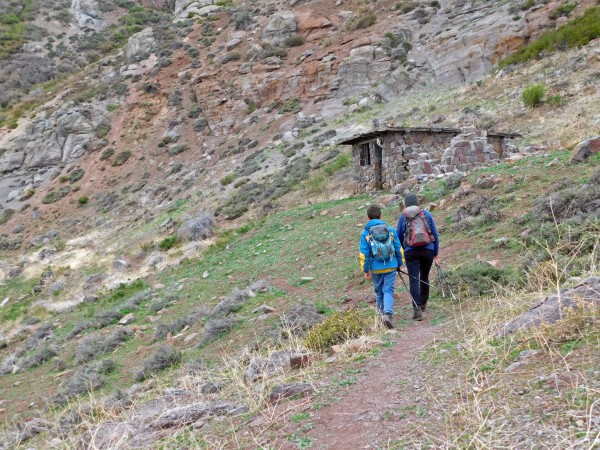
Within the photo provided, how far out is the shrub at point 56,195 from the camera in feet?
117

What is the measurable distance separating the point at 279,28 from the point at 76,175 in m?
17.4

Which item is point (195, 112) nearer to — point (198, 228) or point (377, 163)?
point (198, 228)

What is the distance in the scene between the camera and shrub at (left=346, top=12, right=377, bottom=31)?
35.5 meters

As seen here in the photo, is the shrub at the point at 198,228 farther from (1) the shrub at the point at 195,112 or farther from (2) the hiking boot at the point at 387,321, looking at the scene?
(1) the shrub at the point at 195,112

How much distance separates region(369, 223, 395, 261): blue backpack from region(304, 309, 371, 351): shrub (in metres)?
0.83

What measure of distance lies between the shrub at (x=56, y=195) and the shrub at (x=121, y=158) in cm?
341

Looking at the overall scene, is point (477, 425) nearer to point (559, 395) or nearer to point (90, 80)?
point (559, 395)

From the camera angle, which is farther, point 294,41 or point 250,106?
point 294,41

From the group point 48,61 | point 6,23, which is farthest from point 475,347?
point 6,23

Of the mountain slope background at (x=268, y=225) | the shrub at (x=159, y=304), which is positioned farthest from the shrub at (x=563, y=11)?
the shrub at (x=159, y=304)

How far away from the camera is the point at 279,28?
3884cm

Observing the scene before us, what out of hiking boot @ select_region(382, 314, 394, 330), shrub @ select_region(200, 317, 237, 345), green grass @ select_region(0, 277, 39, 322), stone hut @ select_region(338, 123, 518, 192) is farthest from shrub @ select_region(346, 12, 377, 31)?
hiking boot @ select_region(382, 314, 394, 330)

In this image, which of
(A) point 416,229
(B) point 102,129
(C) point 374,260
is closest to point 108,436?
(C) point 374,260

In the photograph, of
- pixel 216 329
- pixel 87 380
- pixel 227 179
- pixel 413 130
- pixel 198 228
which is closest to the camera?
pixel 87 380
